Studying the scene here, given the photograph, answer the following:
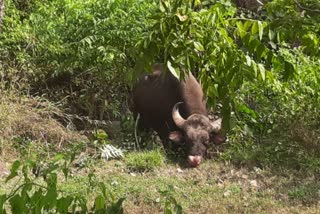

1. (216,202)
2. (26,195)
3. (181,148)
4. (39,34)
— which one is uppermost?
(26,195)

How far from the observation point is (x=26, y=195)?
64.2 inches

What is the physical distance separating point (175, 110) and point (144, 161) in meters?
1.17

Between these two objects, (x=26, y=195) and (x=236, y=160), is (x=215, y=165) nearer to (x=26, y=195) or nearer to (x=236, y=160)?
(x=236, y=160)

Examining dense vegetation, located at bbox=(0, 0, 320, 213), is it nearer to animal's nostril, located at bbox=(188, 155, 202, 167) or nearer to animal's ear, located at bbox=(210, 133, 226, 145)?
animal's ear, located at bbox=(210, 133, 226, 145)

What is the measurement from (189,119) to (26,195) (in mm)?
6190

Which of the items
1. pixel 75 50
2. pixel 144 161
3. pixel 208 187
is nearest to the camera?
pixel 208 187

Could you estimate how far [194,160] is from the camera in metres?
7.20

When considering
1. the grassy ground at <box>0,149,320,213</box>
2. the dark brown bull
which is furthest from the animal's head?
the grassy ground at <box>0,149,320,213</box>

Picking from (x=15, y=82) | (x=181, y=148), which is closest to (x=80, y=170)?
(x=181, y=148)

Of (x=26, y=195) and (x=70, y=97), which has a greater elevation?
(x=26, y=195)

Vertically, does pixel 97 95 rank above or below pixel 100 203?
below

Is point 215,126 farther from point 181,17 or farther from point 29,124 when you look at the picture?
point 181,17

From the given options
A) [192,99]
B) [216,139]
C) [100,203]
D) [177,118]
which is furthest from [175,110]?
[100,203]

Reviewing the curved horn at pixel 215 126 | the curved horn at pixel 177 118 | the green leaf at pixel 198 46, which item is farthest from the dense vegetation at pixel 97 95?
the green leaf at pixel 198 46
